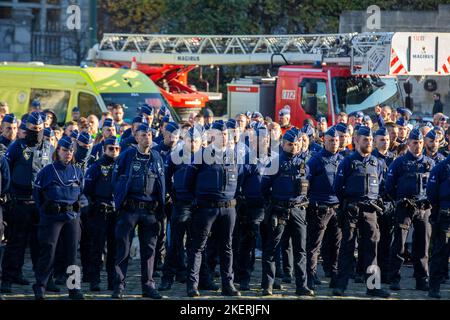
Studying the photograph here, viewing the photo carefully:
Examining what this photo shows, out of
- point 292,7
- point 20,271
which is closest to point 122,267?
point 20,271

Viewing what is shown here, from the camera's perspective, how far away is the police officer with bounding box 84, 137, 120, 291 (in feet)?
47.8

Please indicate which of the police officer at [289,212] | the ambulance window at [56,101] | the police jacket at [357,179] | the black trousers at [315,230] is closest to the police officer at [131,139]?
the police officer at [289,212]

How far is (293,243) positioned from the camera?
1444 cm

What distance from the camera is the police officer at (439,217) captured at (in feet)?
47.5

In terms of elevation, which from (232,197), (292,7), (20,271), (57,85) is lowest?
(20,271)

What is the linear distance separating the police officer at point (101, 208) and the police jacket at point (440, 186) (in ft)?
12.2

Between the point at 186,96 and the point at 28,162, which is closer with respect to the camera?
the point at 28,162

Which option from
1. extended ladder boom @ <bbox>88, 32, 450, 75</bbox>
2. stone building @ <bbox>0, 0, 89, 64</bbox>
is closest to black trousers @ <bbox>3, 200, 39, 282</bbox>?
extended ladder boom @ <bbox>88, 32, 450, 75</bbox>

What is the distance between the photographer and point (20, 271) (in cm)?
1480

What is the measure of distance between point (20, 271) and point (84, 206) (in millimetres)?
1099

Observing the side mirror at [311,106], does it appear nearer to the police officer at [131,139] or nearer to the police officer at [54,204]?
the police officer at [131,139]

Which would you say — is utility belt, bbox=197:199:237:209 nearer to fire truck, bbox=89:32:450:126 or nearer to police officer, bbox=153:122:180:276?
police officer, bbox=153:122:180:276

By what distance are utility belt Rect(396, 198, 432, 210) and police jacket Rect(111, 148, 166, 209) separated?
298 cm

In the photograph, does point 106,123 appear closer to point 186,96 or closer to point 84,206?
point 84,206
